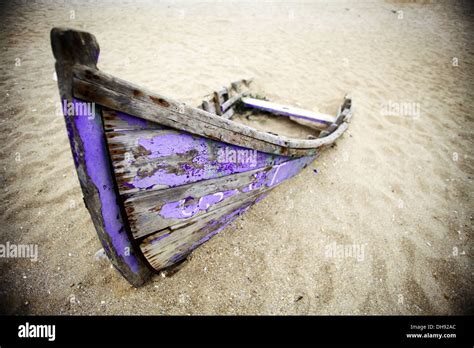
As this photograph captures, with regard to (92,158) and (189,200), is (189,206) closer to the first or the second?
(189,200)

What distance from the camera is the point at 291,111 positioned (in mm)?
3354

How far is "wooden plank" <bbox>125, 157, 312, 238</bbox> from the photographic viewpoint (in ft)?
4.22

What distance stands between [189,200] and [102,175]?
548 mm

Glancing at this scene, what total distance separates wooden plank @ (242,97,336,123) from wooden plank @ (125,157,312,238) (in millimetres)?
1629

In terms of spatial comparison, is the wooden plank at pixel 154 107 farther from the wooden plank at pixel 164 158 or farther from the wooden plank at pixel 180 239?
the wooden plank at pixel 180 239

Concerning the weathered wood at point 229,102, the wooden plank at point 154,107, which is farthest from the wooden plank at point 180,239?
the weathered wood at point 229,102

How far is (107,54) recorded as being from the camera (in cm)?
600

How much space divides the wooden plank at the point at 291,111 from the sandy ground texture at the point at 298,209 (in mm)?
470

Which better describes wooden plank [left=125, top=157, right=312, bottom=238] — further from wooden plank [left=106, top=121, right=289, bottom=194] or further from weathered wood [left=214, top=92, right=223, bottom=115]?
weathered wood [left=214, top=92, right=223, bottom=115]

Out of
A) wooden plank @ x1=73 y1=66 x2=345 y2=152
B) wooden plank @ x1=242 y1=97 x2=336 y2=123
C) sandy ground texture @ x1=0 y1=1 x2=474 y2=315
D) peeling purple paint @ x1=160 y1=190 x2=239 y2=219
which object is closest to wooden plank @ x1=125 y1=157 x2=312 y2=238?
peeling purple paint @ x1=160 y1=190 x2=239 y2=219

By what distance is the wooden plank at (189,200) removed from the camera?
1.29 metres

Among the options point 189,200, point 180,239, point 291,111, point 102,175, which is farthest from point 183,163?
point 291,111
